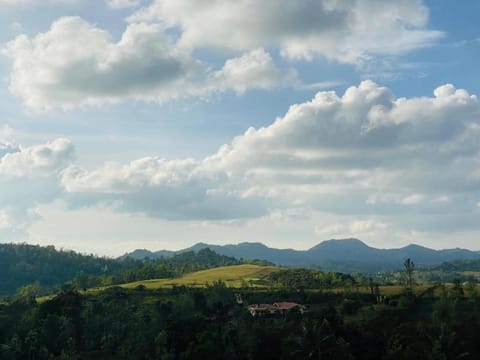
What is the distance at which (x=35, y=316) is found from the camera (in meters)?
119

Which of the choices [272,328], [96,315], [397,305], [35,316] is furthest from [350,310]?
[35,316]

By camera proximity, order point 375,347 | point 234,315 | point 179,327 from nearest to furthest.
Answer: point 375,347 < point 179,327 < point 234,315

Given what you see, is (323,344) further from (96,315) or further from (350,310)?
(96,315)

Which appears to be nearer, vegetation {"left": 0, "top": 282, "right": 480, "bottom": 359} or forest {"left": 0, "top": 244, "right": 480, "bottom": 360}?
vegetation {"left": 0, "top": 282, "right": 480, "bottom": 359}

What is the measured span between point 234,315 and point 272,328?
941 inches

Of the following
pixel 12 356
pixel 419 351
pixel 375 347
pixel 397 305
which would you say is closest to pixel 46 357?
pixel 12 356

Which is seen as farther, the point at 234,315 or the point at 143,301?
the point at 143,301

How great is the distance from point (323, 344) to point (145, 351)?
32520 millimetres

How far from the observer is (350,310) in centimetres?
12388

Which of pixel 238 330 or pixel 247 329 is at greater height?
pixel 247 329

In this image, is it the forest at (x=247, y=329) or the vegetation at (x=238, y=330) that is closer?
the vegetation at (x=238, y=330)

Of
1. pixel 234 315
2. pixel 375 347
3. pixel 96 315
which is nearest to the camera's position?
pixel 375 347

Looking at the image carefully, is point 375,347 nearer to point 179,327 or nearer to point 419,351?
point 419,351

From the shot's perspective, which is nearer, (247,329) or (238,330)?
(247,329)
